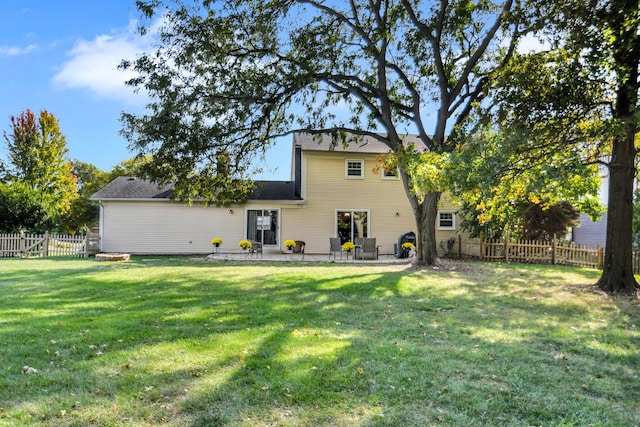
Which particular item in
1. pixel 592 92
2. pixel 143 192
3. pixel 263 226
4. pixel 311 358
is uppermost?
pixel 592 92

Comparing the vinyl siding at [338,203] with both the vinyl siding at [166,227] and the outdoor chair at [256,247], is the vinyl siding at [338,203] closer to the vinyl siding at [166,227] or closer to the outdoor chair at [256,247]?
the outdoor chair at [256,247]

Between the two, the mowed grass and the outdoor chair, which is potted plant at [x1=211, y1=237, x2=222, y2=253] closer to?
the outdoor chair

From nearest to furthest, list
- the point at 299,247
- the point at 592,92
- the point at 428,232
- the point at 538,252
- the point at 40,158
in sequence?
the point at 592,92 < the point at 428,232 < the point at 538,252 < the point at 299,247 < the point at 40,158

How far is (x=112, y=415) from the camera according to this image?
298 cm

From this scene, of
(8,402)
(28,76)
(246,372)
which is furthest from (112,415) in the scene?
(28,76)

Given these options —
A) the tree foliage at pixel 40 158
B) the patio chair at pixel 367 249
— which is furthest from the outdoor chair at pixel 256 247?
the tree foliage at pixel 40 158

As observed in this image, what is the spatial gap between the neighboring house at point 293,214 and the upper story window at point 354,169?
0.05 metres

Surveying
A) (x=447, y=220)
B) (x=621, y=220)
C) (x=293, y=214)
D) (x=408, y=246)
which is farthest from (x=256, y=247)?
(x=621, y=220)

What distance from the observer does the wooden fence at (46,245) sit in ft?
58.5

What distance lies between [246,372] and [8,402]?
1.92 m

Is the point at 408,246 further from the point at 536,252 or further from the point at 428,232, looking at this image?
the point at 536,252

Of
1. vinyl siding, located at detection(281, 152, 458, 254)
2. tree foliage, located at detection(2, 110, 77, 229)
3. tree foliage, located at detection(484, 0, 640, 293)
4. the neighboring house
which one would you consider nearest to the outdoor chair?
the neighboring house

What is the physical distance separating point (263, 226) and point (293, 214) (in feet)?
5.60

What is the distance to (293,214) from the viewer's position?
2066 cm
